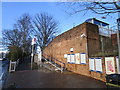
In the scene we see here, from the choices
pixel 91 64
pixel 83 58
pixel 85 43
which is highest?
pixel 85 43

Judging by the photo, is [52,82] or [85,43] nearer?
[52,82]

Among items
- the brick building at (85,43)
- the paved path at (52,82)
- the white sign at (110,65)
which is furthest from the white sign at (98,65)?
the paved path at (52,82)

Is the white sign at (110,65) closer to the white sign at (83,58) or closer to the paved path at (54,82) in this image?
the paved path at (54,82)

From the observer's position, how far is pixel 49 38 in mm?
27484

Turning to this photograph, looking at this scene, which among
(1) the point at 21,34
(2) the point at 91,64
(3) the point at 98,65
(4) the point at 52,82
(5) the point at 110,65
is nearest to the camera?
(4) the point at 52,82

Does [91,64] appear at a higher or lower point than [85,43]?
lower

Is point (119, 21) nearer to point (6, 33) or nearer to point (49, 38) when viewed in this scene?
point (49, 38)

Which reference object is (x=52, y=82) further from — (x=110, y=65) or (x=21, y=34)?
(x=21, y=34)

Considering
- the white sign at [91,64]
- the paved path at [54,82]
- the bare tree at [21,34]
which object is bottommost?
the paved path at [54,82]

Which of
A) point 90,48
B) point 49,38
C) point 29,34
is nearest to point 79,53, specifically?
point 90,48

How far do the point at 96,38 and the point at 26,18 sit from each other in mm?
22801

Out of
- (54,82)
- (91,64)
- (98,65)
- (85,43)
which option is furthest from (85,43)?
(54,82)

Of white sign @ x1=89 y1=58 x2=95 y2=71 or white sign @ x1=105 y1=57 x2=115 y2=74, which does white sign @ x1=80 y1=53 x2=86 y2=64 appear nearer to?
white sign @ x1=89 y1=58 x2=95 y2=71

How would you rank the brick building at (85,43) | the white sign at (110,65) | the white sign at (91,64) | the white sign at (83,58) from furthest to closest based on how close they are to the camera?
1. the white sign at (83,58)
2. the brick building at (85,43)
3. the white sign at (91,64)
4. the white sign at (110,65)
